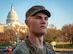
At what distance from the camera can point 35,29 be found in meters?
1.98

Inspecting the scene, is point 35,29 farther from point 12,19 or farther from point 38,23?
point 12,19

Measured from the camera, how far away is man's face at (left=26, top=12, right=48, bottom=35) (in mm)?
1972

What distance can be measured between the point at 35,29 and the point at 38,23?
0.16ft

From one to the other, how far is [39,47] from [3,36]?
72618mm

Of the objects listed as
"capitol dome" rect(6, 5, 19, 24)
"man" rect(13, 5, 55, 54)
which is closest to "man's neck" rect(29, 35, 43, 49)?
"man" rect(13, 5, 55, 54)

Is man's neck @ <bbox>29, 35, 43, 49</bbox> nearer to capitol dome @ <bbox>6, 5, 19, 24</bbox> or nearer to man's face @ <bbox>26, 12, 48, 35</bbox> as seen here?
man's face @ <bbox>26, 12, 48, 35</bbox>

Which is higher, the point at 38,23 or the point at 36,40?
the point at 38,23

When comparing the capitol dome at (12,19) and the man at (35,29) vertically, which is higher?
the man at (35,29)

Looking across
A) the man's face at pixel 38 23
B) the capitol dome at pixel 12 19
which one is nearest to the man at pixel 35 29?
the man's face at pixel 38 23

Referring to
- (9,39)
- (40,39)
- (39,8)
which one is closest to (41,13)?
(39,8)

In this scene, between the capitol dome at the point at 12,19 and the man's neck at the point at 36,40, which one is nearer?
the man's neck at the point at 36,40

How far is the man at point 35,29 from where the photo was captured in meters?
1.96

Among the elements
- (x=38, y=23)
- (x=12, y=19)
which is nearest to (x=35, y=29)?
(x=38, y=23)

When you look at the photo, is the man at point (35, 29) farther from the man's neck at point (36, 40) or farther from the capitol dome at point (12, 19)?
the capitol dome at point (12, 19)
